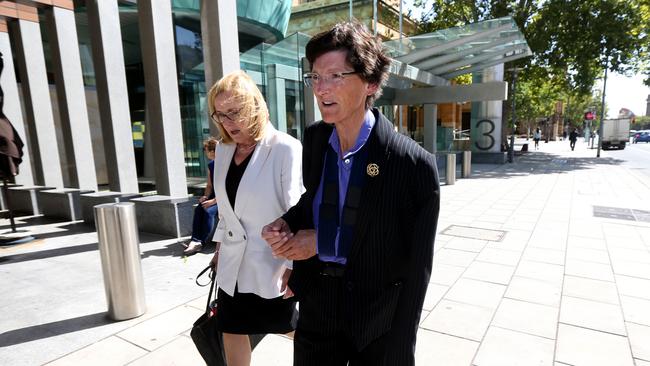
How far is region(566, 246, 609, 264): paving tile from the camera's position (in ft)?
17.1

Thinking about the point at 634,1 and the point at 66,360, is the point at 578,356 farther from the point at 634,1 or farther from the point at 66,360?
the point at 634,1

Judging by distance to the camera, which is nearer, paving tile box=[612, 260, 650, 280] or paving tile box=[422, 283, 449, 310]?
paving tile box=[422, 283, 449, 310]

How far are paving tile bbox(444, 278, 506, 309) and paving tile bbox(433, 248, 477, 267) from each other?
616 millimetres

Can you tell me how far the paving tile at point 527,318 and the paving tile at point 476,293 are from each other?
0.12 metres

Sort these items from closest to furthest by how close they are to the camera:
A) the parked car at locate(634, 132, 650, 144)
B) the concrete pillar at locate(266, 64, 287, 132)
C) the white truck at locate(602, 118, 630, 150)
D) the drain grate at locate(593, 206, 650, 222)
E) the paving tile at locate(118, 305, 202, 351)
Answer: the paving tile at locate(118, 305, 202, 351), the drain grate at locate(593, 206, 650, 222), the concrete pillar at locate(266, 64, 287, 132), the white truck at locate(602, 118, 630, 150), the parked car at locate(634, 132, 650, 144)

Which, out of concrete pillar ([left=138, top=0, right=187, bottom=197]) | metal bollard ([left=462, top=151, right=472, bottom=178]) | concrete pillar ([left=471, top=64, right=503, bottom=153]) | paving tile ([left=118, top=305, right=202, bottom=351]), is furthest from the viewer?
concrete pillar ([left=471, top=64, right=503, bottom=153])

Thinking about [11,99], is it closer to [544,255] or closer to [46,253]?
[46,253]

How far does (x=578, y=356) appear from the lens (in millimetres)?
2951

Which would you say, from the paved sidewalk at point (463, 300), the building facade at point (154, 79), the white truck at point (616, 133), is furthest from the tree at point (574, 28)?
the paved sidewalk at point (463, 300)

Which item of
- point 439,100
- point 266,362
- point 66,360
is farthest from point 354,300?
point 439,100

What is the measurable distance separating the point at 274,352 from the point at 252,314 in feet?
3.53

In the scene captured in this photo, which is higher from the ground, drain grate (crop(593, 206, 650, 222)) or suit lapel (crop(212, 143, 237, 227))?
suit lapel (crop(212, 143, 237, 227))

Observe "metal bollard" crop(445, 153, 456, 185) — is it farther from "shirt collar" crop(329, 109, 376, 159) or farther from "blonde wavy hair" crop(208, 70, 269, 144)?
"shirt collar" crop(329, 109, 376, 159)

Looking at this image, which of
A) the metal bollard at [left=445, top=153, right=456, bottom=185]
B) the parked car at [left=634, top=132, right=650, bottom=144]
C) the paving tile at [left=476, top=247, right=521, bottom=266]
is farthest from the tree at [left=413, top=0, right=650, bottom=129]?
the parked car at [left=634, top=132, right=650, bottom=144]
